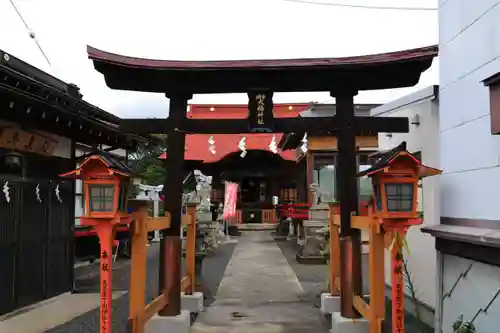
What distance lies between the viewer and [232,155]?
2788 centimetres

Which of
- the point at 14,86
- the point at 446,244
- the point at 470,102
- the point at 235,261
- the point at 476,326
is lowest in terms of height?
the point at 235,261

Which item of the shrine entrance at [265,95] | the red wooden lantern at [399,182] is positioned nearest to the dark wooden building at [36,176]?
the shrine entrance at [265,95]

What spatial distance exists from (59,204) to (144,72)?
12.9 feet

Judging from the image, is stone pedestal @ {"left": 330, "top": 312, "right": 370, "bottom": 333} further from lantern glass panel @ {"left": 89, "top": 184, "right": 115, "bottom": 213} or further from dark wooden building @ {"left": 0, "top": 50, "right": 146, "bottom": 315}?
dark wooden building @ {"left": 0, "top": 50, "right": 146, "bottom": 315}

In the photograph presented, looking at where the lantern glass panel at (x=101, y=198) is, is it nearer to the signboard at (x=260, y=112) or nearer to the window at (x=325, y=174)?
the signboard at (x=260, y=112)

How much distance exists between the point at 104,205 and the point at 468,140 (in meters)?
3.68

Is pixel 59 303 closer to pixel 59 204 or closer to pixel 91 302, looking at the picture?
pixel 91 302

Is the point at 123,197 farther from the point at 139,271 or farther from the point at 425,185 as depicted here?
the point at 425,185

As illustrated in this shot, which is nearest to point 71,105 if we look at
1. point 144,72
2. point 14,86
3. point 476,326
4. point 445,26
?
point 14,86

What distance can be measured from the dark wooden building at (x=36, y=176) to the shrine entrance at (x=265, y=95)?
148 cm

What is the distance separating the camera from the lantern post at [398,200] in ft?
15.5

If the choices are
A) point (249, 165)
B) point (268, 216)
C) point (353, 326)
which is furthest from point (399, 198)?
point (268, 216)

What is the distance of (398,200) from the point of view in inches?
190

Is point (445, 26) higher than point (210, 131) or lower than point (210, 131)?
higher
